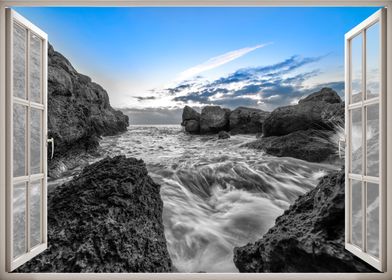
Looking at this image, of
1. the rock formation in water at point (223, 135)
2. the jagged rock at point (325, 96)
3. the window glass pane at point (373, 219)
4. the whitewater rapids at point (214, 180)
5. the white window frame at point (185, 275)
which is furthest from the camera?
the rock formation in water at point (223, 135)

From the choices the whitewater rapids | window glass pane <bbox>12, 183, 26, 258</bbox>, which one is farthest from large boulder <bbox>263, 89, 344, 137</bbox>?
window glass pane <bbox>12, 183, 26, 258</bbox>

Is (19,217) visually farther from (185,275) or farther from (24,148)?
(185,275)

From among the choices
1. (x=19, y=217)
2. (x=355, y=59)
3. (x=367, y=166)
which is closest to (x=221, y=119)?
(x=355, y=59)

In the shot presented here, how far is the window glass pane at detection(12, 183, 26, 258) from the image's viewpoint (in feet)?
5.24

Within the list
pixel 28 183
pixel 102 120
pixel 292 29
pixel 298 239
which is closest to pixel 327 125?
pixel 292 29

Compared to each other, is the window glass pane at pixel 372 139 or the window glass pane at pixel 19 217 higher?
the window glass pane at pixel 372 139

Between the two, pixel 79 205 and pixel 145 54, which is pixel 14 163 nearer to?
pixel 79 205

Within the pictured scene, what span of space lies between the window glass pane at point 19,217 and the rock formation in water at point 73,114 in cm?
164

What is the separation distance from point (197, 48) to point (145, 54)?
66 centimetres

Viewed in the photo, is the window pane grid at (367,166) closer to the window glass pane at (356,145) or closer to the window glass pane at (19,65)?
the window glass pane at (356,145)

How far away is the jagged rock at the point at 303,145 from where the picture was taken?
3854mm

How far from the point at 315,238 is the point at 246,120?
7.51 ft

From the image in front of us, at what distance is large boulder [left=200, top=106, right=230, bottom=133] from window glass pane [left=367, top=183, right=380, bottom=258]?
233 cm

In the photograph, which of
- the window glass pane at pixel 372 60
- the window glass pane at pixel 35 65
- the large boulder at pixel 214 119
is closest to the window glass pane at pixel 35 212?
the window glass pane at pixel 35 65
